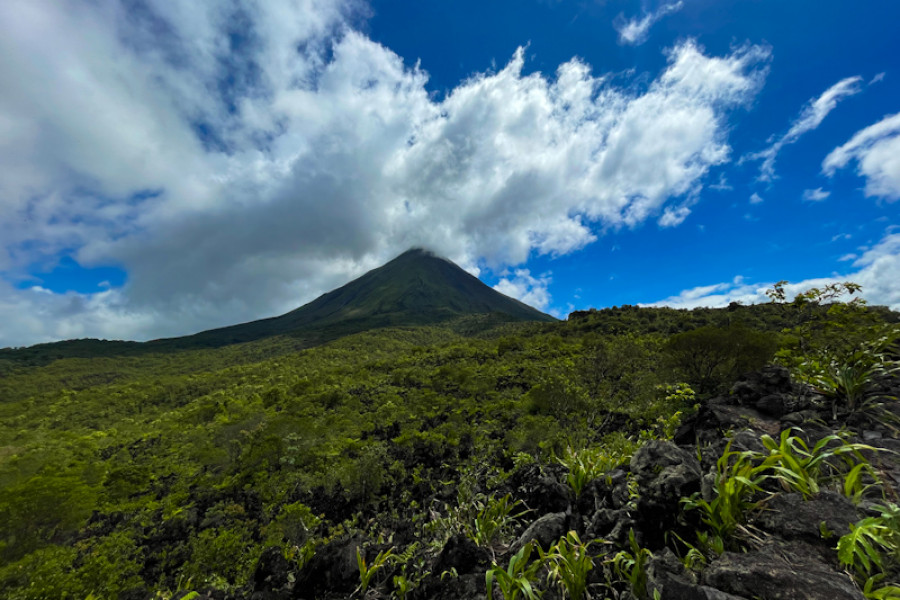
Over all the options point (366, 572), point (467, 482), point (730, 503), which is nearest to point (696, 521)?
point (730, 503)

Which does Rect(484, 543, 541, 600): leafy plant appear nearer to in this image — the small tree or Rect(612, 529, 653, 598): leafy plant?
Rect(612, 529, 653, 598): leafy plant

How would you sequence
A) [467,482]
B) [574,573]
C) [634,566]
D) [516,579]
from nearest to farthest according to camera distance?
[634,566], [574,573], [516,579], [467,482]

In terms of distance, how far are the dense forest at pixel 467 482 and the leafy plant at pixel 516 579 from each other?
0.04 metres

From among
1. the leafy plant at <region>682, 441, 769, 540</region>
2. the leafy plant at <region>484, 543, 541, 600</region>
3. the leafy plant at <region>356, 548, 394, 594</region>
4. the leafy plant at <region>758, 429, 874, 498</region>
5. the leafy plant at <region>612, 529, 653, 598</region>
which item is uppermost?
the leafy plant at <region>758, 429, 874, 498</region>

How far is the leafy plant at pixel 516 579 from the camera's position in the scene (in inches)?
158

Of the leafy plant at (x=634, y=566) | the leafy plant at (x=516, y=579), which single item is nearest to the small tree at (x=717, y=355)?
the leafy plant at (x=634, y=566)

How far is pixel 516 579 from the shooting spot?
4.17 meters

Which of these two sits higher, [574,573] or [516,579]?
[574,573]

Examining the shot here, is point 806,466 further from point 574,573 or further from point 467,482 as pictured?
point 467,482

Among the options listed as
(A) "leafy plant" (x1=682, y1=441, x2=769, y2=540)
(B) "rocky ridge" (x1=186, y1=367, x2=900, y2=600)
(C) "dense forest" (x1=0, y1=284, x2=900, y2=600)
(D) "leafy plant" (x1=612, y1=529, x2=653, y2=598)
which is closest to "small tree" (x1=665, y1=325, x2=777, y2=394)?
(C) "dense forest" (x1=0, y1=284, x2=900, y2=600)

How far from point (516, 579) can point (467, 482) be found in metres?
8.43

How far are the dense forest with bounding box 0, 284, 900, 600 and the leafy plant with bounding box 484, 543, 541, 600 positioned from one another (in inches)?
1.4

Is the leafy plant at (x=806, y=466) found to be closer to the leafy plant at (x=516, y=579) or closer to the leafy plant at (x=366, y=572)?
the leafy plant at (x=516, y=579)

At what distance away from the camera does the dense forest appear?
13.1ft
